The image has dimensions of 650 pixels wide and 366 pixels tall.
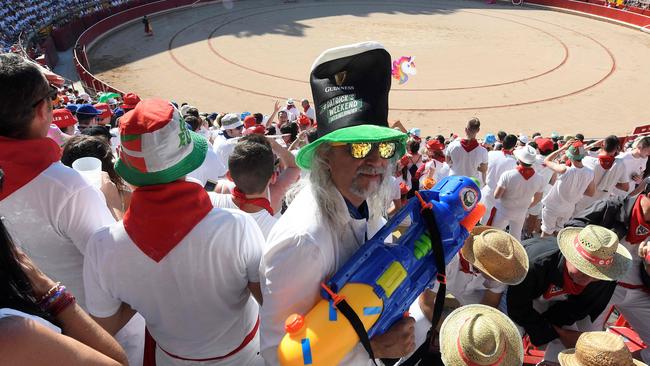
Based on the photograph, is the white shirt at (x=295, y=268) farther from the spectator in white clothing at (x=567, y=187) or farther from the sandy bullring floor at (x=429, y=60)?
the sandy bullring floor at (x=429, y=60)

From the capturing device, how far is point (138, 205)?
6.72ft

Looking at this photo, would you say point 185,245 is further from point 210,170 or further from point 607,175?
point 607,175

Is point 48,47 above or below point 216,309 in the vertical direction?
below

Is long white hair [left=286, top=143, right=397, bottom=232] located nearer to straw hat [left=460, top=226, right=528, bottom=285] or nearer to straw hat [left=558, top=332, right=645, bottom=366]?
straw hat [left=460, top=226, right=528, bottom=285]

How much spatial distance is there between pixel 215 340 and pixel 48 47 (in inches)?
959

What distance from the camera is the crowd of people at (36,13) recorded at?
74.4 feet

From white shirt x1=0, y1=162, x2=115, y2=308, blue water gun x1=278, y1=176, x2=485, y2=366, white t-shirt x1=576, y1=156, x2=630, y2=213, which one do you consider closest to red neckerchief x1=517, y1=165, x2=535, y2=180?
white t-shirt x1=576, y1=156, x2=630, y2=213

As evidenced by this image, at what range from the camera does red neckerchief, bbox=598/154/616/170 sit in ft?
22.1

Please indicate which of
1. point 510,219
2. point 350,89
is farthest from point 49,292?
point 510,219

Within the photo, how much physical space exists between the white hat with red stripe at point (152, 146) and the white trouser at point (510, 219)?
18.9 ft

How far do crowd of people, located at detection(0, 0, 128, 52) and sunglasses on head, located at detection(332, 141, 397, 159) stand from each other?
79.5 feet

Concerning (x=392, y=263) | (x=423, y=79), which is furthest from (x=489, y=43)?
(x=392, y=263)

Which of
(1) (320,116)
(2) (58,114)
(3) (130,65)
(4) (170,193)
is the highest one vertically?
(1) (320,116)

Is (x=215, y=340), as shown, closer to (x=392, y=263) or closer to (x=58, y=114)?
(x=392, y=263)
